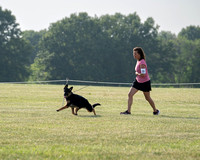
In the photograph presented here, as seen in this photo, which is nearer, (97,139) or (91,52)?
(97,139)

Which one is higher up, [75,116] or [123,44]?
[123,44]

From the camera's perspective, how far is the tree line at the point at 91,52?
7725 centimetres

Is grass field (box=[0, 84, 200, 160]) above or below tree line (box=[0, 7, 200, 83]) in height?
below

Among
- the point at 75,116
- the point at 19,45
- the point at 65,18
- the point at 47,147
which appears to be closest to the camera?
the point at 47,147

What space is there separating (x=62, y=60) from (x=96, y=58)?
623 cm

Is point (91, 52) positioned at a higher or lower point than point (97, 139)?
higher

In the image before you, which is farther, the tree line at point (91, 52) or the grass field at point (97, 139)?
the tree line at point (91, 52)

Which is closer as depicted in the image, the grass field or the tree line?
the grass field

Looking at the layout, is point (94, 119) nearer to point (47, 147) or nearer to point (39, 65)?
point (47, 147)

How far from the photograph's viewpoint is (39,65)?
276ft

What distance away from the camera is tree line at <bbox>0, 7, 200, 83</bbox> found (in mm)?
77250

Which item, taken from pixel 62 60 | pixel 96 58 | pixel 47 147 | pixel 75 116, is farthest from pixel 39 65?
pixel 47 147

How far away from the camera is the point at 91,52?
8231 centimetres

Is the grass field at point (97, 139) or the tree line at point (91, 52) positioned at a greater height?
the tree line at point (91, 52)
